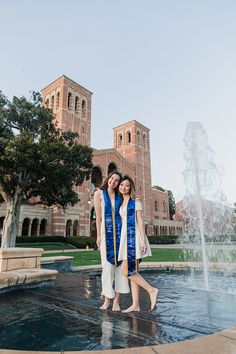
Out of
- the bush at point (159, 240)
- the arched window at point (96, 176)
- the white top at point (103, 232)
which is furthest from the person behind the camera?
the bush at point (159, 240)

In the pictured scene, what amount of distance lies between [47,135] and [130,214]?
16225mm

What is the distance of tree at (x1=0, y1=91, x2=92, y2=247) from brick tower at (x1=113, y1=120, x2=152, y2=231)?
25.1m

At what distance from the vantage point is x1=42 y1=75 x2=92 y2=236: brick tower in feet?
97.2

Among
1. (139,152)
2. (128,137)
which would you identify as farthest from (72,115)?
(139,152)

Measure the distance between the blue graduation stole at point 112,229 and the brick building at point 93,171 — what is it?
19.3 metres

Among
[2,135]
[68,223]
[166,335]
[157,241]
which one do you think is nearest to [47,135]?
[2,135]

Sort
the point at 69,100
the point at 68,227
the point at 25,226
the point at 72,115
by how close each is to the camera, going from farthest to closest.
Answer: the point at 69,100, the point at 72,115, the point at 68,227, the point at 25,226

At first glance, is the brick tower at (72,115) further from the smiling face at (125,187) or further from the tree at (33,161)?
the smiling face at (125,187)

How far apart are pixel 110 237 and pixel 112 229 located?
106 mm

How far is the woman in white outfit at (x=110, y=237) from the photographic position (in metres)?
3.17

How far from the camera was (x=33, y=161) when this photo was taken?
15.2 m

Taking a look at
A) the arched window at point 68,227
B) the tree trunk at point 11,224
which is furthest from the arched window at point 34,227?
the tree trunk at point 11,224

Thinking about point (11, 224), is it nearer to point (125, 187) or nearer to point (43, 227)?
point (43, 227)

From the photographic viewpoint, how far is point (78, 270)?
25.3 ft
